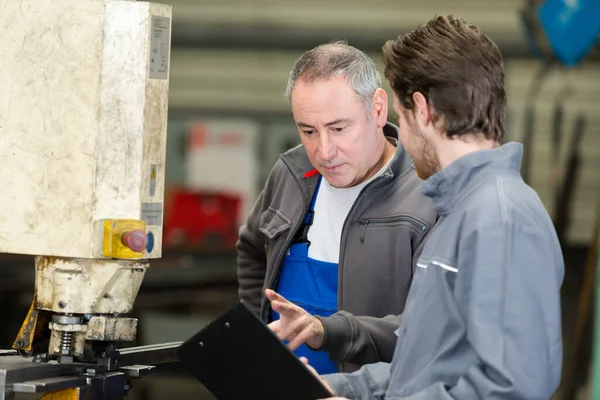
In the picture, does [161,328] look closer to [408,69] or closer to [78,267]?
[78,267]

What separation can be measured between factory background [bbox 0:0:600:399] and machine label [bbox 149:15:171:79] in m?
5.25

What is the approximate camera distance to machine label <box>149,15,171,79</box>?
2115 millimetres

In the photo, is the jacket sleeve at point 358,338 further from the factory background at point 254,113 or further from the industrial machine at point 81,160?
the factory background at point 254,113

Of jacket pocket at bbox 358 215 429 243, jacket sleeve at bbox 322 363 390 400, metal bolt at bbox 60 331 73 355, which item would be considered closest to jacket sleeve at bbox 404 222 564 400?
jacket sleeve at bbox 322 363 390 400

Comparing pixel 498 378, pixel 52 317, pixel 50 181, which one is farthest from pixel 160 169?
pixel 498 378

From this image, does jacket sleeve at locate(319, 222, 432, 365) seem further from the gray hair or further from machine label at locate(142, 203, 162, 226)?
the gray hair

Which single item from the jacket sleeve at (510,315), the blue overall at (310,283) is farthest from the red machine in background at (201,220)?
the jacket sleeve at (510,315)

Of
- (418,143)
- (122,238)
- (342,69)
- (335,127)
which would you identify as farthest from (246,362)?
(342,69)

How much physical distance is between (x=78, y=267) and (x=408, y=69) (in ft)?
2.77

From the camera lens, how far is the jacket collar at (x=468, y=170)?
1731 millimetres

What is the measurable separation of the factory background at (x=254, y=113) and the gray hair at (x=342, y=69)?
4.94 metres

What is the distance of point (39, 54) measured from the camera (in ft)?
6.95

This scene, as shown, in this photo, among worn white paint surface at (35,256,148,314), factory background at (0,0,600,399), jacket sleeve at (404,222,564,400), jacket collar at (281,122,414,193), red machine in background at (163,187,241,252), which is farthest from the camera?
red machine in background at (163,187,241,252)

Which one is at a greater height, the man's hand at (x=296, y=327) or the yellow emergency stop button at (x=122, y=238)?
the yellow emergency stop button at (x=122, y=238)
